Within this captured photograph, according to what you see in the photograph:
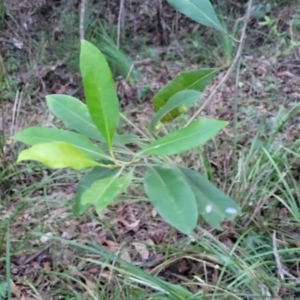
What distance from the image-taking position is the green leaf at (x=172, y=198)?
932mm

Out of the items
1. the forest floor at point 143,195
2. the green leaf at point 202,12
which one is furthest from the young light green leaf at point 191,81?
the forest floor at point 143,195

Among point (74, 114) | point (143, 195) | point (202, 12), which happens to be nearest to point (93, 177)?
point (74, 114)

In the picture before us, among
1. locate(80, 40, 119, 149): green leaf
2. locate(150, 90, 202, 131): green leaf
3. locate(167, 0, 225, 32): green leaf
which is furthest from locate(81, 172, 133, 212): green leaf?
locate(167, 0, 225, 32): green leaf

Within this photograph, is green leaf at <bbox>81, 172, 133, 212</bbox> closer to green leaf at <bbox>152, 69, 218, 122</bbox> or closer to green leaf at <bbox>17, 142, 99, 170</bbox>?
green leaf at <bbox>17, 142, 99, 170</bbox>

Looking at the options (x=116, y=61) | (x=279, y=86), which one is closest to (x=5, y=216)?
(x=116, y=61)

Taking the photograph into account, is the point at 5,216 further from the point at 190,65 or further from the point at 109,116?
the point at 190,65

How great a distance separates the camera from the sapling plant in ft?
3.01

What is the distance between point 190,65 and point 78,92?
0.86 metres

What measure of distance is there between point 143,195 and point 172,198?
1350 mm

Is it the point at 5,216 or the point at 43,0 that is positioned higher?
the point at 43,0

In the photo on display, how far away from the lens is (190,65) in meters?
3.59

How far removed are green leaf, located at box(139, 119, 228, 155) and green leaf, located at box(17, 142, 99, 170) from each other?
16 cm

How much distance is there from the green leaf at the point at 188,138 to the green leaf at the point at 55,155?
16 cm

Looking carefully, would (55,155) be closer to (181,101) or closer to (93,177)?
(93,177)
